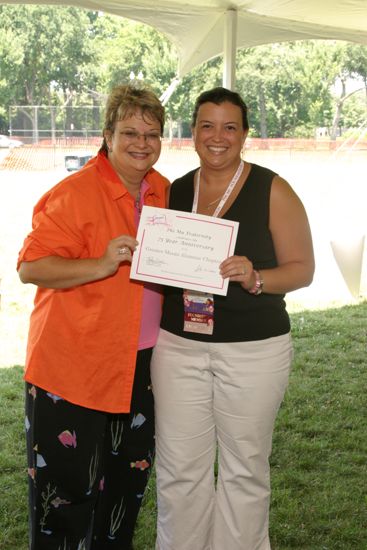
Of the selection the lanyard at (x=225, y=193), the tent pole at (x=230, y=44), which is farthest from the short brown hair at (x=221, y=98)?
the tent pole at (x=230, y=44)

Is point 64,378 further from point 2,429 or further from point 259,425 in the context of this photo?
point 2,429

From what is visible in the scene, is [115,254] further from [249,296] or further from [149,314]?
[249,296]

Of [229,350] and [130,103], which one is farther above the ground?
[130,103]

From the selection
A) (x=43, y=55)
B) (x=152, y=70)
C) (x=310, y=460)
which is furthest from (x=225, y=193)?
(x=152, y=70)

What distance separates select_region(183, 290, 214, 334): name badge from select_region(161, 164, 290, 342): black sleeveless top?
0.07 ft

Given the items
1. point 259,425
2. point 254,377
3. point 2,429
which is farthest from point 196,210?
point 2,429

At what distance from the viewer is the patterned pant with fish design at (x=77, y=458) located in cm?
229

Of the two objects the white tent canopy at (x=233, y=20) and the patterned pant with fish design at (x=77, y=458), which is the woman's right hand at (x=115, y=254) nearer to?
the patterned pant with fish design at (x=77, y=458)

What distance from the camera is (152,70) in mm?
34750

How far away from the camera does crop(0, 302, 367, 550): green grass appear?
320 centimetres

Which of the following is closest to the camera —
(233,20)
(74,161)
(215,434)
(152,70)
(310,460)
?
(215,434)
